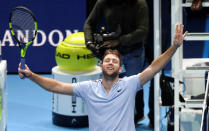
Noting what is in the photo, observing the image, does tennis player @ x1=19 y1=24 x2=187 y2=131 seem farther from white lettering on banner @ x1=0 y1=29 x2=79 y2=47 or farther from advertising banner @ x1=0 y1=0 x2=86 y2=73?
white lettering on banner @ x1=0 y1=29 x2=79 y2=47

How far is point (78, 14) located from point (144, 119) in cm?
347

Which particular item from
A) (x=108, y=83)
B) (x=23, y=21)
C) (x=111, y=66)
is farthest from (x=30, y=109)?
(x=111, y=66)

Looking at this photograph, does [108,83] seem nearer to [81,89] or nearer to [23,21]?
[81,89]

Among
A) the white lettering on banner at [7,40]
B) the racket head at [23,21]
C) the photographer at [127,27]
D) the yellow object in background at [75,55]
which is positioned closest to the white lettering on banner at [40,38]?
the white lettering on banner at [7,40]

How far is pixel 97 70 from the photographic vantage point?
8766mm

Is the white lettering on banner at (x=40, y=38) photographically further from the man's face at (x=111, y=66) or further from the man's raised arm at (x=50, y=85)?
the man's face at (x=111, y=66)

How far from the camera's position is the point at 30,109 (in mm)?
9672

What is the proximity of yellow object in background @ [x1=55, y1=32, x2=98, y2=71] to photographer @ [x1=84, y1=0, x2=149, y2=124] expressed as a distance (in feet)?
2.10

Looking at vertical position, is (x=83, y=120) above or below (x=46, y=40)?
below

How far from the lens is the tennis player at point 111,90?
5.09 metres

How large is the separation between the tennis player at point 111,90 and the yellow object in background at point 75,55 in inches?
121

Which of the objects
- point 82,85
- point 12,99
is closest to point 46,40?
point 12,99

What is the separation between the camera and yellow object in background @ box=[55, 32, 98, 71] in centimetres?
839

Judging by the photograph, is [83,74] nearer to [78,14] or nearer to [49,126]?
[49,126]
